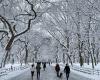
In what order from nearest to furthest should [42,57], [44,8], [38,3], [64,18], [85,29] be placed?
[38,3] < [44,8] < [85,29] < [64,18] < [42,57]

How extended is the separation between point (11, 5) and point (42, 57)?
142411mm

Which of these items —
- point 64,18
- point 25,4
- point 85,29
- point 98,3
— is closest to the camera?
point 98,3

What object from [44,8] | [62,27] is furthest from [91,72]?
[62,27]

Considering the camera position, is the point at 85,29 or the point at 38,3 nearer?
the point at 38,3

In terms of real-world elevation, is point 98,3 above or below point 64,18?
below

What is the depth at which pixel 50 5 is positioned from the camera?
101ft

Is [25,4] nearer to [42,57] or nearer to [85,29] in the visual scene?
[85,29]

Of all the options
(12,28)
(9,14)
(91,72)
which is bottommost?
(91,72)

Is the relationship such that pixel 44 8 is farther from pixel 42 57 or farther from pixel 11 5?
pixel 42 57

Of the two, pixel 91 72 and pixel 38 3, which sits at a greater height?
pixel 38 3

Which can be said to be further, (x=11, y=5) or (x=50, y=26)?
(x=50, y=26)

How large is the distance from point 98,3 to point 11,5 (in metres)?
13.1

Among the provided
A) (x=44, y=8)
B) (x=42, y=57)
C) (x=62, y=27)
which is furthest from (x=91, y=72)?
(x=42, y=57)

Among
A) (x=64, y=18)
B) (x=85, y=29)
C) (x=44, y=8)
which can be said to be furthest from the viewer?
(x=64, y=18)
